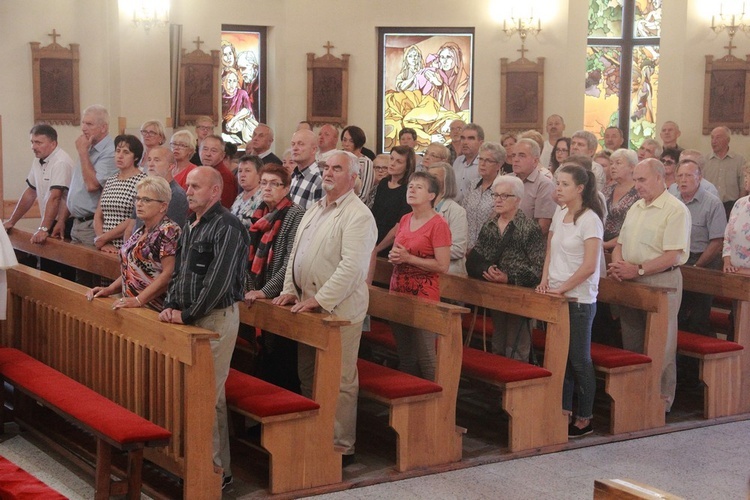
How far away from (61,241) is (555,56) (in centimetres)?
734

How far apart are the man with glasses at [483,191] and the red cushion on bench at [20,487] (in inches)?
142

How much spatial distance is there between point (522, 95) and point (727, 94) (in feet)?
7.63

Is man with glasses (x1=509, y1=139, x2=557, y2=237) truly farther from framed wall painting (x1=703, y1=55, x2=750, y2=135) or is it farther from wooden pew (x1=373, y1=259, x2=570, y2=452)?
framed wall painting (x1=703, y1=55, x2=750, y2=135)

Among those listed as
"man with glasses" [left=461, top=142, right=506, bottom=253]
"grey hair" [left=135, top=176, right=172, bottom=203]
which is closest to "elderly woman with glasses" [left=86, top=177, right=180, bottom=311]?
"grey hair" [left=135, top=176, right=172, bottom=203]

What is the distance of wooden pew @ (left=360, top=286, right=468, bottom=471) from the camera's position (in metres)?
5.20

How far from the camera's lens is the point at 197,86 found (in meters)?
12.0

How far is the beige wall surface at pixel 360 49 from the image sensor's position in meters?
11.2

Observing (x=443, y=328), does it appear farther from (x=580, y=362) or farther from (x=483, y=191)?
(x=483, y=191)

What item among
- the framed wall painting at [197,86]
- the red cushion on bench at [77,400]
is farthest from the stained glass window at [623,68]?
the red cushion on bench at [77,400]

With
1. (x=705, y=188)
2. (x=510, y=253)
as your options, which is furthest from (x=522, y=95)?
(x=510, y=253)

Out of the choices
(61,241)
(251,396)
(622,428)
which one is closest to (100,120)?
(61,241)

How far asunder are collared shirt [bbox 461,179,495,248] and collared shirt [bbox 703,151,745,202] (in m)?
4.03

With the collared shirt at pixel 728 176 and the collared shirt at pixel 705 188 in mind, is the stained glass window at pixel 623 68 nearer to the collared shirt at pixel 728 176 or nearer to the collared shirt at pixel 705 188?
the collared shirt at pixel 728 176

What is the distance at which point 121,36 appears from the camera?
11078mm
